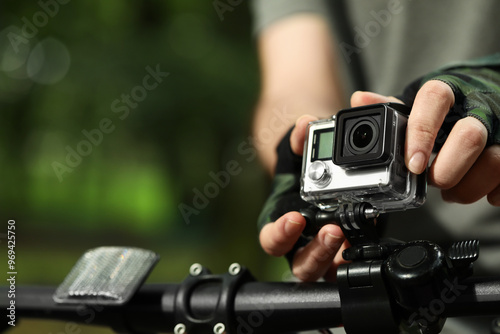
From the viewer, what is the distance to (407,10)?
51.0 inches

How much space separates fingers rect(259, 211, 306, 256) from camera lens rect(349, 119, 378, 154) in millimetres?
111

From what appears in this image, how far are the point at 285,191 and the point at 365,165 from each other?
24 cm

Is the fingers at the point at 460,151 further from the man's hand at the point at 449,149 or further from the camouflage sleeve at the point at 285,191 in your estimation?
the camouflage sleeve at the point at 285,191

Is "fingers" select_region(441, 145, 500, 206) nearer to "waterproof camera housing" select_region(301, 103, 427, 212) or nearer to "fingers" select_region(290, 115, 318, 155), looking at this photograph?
"waterproof camera housing" select_region(301, 103, 427, 212)

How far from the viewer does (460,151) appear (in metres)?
0.54

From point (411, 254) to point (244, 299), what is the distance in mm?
222

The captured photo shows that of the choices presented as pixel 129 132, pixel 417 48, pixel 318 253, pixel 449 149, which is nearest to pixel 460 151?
pixel 449 149

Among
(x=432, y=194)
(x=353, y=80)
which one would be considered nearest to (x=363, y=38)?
(x=353, y=80)

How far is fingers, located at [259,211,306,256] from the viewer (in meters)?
0.63

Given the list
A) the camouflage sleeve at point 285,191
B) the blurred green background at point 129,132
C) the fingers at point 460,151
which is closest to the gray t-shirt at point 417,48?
the camouflage sleeve at point 285,191

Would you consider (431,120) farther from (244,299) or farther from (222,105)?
(222,105)

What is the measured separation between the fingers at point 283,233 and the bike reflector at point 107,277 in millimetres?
163

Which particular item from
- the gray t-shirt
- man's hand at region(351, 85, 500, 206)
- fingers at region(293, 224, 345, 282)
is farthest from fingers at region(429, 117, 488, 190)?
the gray t-shirt

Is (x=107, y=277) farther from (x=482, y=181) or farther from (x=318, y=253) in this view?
(x=482, y=181)
